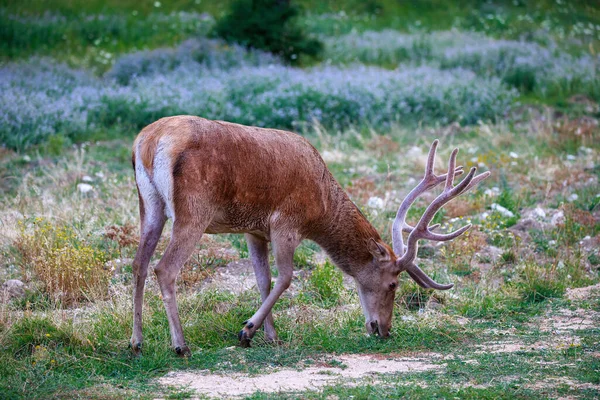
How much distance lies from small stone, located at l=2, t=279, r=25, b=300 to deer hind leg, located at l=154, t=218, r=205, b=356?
2094 mm

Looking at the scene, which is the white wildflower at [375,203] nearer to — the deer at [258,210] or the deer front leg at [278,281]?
the deer at [258,210]

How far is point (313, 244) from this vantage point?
30.8 feet

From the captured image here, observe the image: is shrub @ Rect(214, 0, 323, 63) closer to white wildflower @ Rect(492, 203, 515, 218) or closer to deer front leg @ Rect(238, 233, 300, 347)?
white wildflower @ Rect(492, 203, 515, 218)

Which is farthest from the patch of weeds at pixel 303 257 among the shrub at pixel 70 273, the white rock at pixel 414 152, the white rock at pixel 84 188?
the white rock at pixel 414 152

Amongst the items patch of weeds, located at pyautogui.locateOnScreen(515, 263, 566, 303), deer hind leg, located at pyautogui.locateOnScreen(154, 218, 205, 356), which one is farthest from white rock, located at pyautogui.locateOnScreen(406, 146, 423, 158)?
deer hind leg, located at pyautogui.locateOnScreen(154, 218, 205, 356)

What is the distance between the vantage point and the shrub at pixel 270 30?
19625mm

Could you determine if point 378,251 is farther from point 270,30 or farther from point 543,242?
point 270,30

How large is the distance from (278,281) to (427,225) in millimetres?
1449

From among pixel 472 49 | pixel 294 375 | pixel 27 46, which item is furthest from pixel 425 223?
pixel 27 46

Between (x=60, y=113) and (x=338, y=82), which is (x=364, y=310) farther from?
(x=338, y=82)

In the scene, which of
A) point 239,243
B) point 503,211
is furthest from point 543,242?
point 239,243

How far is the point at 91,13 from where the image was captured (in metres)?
26.9

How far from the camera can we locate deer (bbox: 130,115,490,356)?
605 centimetres

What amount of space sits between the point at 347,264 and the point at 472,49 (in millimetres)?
15574
